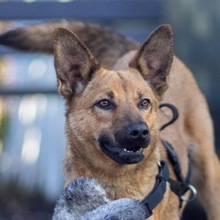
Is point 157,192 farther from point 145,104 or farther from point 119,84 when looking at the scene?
point 119,84

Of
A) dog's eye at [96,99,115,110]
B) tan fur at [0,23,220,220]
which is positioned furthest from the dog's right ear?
dog's eye at [96,99,115,110]

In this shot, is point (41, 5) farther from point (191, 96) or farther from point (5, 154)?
point (191, 96)

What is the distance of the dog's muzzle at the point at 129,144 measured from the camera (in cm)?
467

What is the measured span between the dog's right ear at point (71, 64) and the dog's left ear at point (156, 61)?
28cm

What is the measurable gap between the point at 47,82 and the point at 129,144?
4.08 metres

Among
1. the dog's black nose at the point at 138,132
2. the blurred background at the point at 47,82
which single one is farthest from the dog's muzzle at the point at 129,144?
the blurred background at the point at 47,82

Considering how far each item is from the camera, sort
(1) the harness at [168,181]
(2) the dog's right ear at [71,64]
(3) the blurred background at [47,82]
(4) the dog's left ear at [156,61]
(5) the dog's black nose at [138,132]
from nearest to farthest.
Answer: (5) the dog's black nose at [138,132] → (1) the harness at [168,181] → (2) the dog's right ear at [71,64] → (4) the dog's left ear at [156,61] → (3) the blurred background at [47,82]

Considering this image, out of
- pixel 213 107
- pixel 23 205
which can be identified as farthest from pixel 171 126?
pixel 23 205

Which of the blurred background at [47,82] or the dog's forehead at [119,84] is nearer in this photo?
the dog's forehead at [119,84]

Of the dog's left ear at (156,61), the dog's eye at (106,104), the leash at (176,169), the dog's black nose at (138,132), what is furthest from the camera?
the leash at (176,169)

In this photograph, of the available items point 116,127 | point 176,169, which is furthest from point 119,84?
point 176,169

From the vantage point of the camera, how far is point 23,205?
8.28 metres

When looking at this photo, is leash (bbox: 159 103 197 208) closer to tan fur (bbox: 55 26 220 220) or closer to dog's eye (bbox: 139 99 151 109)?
tan fur (bbox: 55 26 220 220)

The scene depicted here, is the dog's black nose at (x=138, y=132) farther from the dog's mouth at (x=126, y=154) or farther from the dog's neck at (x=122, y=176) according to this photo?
the dog's neck at (x=122, y=176)
